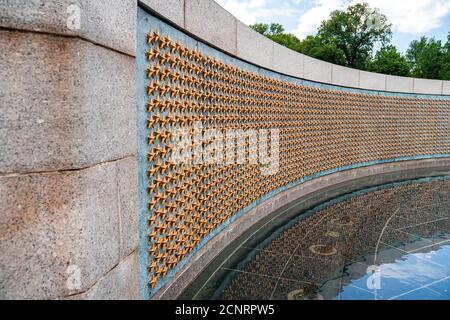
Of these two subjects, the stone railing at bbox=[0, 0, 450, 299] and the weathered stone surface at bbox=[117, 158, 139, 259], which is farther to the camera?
the weathered stone surface at bbox=[117, 158, 139, 259]

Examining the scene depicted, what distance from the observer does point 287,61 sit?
848 centimetres

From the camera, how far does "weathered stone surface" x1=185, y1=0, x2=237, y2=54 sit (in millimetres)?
4469

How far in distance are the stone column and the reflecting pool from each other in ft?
7.10

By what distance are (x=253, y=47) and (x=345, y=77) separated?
6001 millimetres

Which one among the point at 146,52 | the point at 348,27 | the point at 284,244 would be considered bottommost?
the point at 284,244

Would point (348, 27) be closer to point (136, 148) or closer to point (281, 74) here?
point (281, 74)

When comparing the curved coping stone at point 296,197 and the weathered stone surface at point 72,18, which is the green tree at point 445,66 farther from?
the weathered stone surface at point 72,18

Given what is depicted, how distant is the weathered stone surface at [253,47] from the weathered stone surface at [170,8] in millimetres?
2072

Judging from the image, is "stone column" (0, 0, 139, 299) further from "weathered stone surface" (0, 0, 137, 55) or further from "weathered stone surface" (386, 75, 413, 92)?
"weathered stone surface" (386, 75, 413, 92)

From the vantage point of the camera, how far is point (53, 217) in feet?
7.50

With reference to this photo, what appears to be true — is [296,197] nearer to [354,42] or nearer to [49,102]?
[49,102]

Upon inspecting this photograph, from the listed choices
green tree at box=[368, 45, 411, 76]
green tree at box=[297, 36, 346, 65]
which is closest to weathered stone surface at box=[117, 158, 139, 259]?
green tree at box=[368, 45, 411, 76]
